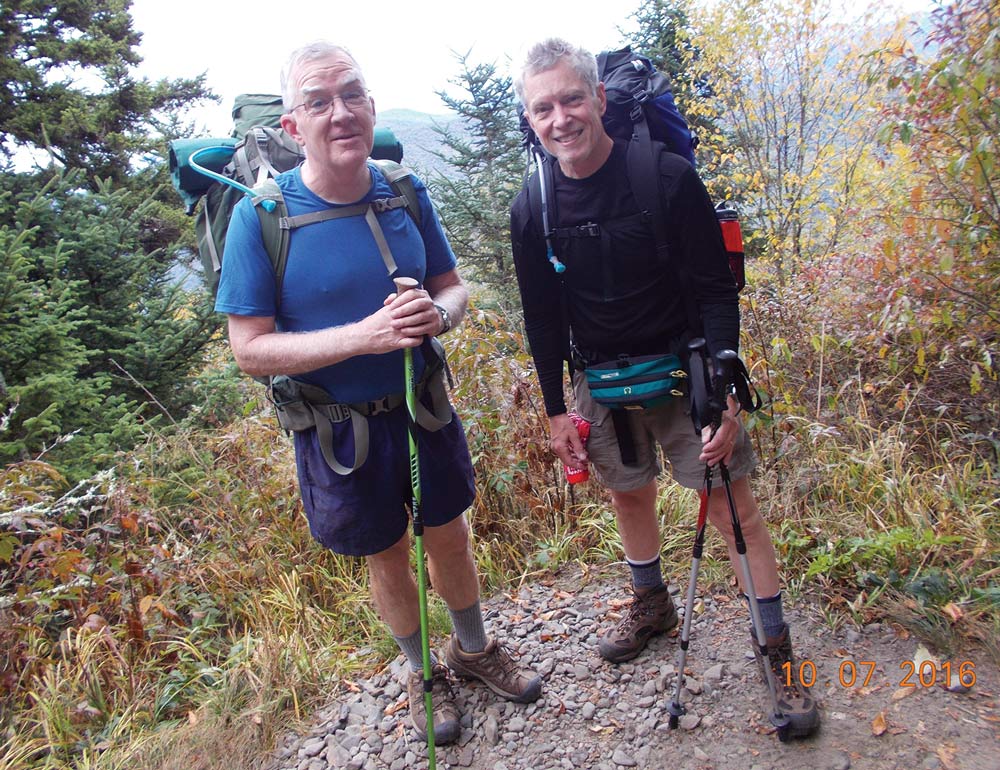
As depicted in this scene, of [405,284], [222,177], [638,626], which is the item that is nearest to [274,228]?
[222,177]

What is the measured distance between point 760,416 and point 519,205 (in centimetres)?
193

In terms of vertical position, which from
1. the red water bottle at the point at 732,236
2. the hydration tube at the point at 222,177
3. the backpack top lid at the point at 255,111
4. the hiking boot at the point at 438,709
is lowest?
the hiking boot at the point at 438,709

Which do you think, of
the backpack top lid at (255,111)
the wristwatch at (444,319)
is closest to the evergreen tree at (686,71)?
the backpack top lid at (255,111)

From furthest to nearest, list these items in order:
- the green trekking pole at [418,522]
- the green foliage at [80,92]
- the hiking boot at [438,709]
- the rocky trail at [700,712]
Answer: the green foliage at [80,92] < the hiking boot at [438,709] < the rocky trail at [700,712] < the green trekking pole at [418,522]

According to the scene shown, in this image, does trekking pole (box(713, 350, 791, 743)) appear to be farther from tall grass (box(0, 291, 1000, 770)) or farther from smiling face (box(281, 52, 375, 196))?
smiling face (box(281, 52, 375, 196))

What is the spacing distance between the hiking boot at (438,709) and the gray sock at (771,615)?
130cm

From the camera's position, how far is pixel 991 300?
3436 mm

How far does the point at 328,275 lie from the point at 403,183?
493mm

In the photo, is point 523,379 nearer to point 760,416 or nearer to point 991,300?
point 760,416

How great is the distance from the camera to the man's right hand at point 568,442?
2.71m

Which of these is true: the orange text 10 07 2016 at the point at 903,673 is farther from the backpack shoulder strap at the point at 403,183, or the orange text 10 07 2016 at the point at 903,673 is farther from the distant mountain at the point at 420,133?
the distant mountain at the point at 420,133

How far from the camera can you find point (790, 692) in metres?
2.39

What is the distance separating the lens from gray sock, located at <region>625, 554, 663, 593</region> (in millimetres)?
2875

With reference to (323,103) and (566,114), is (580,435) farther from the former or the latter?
(323,103)
